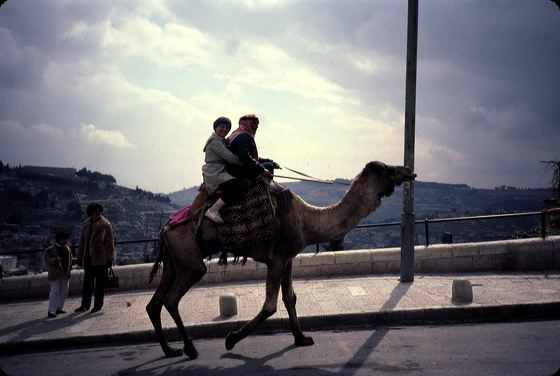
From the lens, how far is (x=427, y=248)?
12000 millimetres

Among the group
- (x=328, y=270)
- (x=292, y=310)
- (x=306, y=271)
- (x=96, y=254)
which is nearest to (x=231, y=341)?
(x=292, y=310)

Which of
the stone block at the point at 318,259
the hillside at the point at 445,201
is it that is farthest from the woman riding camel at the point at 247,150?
the hillside at the point at 445,201

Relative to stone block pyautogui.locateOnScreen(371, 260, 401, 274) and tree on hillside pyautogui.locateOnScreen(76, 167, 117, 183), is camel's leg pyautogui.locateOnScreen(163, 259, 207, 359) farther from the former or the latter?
tree on hillside pyautogui.locateOnScreen(76, 167, 117, 183)

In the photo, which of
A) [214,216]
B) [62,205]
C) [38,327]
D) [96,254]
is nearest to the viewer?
[214,216]

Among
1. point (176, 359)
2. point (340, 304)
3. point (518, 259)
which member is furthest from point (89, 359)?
point (518, 259)

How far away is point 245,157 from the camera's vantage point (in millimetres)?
6578

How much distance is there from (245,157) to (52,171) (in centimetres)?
12111

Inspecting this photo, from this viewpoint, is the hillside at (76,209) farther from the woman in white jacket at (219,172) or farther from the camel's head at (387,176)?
the camel's head at (387,176)

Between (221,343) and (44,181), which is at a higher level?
(44,181)

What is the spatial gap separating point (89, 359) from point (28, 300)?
574 cm

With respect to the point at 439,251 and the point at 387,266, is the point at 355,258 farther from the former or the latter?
the point at 439,251

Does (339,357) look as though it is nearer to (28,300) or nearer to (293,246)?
(293,246)

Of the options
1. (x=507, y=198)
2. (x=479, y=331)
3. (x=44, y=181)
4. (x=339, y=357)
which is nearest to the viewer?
(x=339, y=357)

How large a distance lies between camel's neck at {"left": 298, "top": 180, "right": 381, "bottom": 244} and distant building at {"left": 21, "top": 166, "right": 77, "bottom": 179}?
114725 mm
